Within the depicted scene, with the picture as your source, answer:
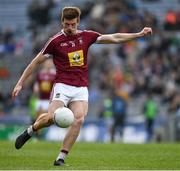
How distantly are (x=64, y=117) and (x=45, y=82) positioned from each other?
10.3 meters

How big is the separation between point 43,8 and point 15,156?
66.9ft

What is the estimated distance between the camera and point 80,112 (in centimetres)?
1220

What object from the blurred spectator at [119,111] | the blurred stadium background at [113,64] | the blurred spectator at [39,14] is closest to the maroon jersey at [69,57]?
the blurred stadium background at [113,64]

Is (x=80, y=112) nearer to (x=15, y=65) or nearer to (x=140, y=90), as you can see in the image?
(x=140, y=90)

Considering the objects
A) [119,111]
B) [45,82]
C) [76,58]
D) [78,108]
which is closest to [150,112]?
[119,111]

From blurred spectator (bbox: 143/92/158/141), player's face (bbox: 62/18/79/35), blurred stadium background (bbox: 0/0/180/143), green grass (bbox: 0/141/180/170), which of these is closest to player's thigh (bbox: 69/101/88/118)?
green grass (bbox: 0/141/180/170)

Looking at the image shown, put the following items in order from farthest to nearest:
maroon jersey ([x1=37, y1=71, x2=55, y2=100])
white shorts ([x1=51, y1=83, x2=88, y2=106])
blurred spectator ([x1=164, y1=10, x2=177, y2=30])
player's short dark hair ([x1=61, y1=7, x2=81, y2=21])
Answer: blurred spectator ([x1=164, y1=10, x2=177, y2=30]), maroon jersey ([x1=37, y1=71, x2=55, y2=100]), white shorts ([x1=51, y1=83, x2=88, y2=106]), player's short dark hair ([x1=61, y1=7, x2=81, y2=21])

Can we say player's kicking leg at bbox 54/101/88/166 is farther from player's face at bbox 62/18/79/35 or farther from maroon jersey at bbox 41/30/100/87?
player's face at bbox 62/18/79/35

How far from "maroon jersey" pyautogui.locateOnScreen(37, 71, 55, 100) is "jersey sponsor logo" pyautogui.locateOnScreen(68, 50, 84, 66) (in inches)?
370

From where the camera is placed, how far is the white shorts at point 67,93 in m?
12.3

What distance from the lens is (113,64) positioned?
30547mm

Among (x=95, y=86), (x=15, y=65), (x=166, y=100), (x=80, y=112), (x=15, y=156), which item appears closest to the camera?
(x=80, y=112)

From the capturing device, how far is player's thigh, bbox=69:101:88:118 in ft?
40.0

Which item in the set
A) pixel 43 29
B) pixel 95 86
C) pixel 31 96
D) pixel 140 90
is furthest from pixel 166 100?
pixel 43 29
